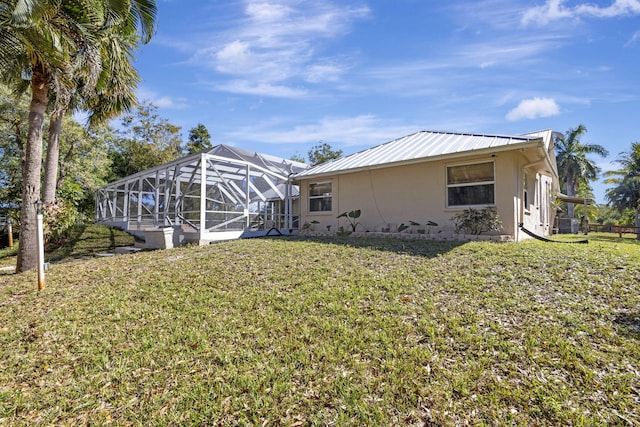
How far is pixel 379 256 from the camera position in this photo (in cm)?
686

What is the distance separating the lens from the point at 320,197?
41.9ft

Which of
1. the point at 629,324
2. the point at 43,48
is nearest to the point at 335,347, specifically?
the point at 629,324

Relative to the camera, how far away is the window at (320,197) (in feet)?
41.2

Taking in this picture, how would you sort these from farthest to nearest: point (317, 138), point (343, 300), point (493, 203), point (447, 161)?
point (317, 138), point (447, 161), point (493, 203), point (343, 300)

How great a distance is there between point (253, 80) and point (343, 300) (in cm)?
938

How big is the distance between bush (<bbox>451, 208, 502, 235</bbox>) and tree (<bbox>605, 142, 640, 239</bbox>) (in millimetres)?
28159

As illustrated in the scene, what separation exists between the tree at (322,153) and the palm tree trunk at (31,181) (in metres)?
24.4

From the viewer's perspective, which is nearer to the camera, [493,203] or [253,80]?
[493,203]

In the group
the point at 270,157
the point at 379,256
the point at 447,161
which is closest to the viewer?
the point at 379,256

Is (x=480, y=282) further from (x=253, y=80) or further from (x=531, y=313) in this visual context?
(x=253, y=80)

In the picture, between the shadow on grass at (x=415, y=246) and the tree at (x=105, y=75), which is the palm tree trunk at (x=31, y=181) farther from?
the shadow on grass at (x=415, y=246)

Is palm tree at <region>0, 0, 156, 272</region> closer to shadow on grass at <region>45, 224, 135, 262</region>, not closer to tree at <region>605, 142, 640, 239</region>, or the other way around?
shadow on grass at <region>45, 224, 135, 262</region>

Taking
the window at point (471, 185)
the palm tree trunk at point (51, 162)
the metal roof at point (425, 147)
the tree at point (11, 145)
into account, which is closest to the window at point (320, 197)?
the metal roof at point (425, 147)

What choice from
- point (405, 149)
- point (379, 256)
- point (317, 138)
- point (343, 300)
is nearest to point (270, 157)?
point (405, 149)
